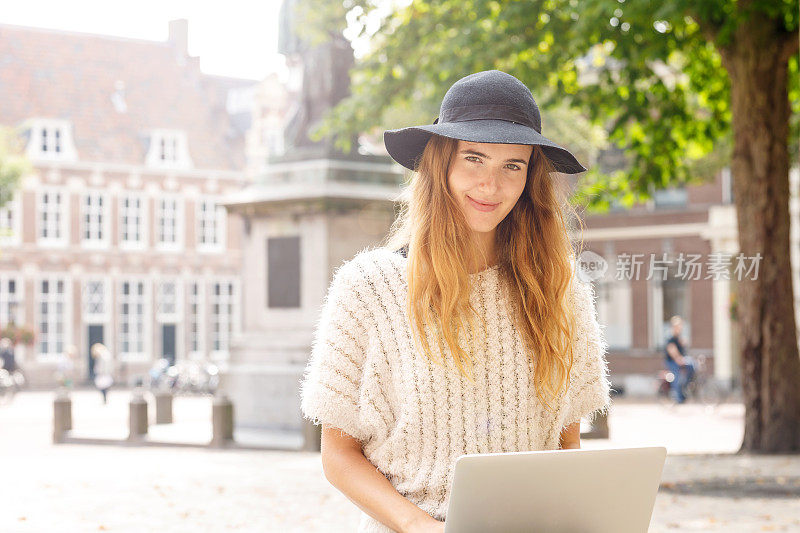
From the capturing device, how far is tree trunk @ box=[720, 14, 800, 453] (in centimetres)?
1225

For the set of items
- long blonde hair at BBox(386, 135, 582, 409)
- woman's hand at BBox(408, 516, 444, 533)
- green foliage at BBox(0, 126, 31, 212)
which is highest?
green foliage at BBox(0, 126, 31, 212)

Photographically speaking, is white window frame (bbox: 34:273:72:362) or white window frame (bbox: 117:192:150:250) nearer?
white window frame (bbox: 34:273:72:362)

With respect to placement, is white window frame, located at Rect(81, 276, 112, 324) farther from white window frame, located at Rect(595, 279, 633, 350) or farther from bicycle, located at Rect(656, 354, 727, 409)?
bicycle, located at Rect(656, 354, 727, 409)

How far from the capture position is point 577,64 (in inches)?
603

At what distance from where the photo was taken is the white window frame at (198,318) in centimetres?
4572

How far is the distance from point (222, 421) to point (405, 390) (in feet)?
39.0

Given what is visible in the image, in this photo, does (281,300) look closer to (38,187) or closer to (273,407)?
(273,407)

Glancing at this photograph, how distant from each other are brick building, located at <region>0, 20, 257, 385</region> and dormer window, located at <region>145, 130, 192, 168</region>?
5 cm

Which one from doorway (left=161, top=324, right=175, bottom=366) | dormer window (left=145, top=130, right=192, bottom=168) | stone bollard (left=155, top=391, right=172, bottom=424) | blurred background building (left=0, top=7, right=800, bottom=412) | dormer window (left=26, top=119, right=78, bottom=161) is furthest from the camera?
dormer window (left=145, top=130, right=192, bottom=168)

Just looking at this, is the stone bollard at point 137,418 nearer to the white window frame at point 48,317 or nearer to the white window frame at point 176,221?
the white window frame at point 48,317

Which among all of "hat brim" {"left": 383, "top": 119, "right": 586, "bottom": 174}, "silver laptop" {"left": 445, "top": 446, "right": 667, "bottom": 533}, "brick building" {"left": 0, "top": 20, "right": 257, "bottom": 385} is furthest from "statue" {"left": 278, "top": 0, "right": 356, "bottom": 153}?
"brick building" {"left": 0, "top": 20, "right": 257, "bottom": 385}

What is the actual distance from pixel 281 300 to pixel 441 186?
42.7 ft

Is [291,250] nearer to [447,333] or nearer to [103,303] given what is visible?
[447,333]

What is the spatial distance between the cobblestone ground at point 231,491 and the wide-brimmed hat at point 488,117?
6.19 meters
